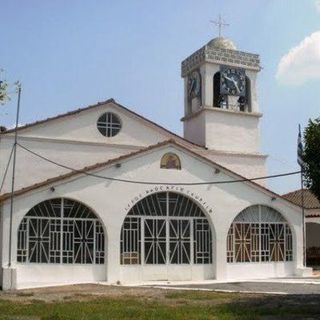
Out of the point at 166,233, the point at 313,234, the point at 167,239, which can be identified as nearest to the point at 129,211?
the point at 166,233

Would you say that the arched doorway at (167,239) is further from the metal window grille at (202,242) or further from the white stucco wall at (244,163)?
the white stucco wall at (244,163)

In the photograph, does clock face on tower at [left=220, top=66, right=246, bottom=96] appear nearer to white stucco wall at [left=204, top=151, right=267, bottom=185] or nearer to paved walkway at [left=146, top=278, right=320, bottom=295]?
white stucco wall at [left=204, top=151, right=267, bottom=185]

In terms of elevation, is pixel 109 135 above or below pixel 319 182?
above

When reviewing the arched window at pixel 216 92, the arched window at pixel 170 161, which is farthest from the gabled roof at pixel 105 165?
the arched window at pixel 216 92

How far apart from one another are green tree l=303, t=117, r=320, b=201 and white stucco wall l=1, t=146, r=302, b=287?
27.7ft

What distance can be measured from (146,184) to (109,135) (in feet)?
12.2

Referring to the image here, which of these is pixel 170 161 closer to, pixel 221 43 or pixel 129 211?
pixel 129 211

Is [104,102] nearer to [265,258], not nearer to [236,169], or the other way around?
[236,169]

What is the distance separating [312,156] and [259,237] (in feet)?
33.2

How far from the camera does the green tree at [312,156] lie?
17594 millimetres

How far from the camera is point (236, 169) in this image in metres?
30.5

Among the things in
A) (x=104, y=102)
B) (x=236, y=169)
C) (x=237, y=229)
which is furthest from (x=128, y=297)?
(x=236, y=169)

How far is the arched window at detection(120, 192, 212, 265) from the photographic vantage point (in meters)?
24.9

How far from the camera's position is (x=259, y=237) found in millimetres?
27281
